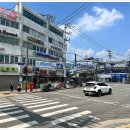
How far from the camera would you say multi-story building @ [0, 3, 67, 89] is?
49.8 m

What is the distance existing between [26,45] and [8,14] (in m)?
7.19

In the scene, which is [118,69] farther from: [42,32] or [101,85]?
[101,85]

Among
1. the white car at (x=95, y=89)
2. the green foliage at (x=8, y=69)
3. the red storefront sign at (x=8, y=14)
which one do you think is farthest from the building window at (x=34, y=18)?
the white car at (x=95, y=89)

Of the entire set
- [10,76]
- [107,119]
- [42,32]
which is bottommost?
[107,119]

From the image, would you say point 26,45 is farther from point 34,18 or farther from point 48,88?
point 48,88

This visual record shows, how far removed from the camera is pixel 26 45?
55.0 m

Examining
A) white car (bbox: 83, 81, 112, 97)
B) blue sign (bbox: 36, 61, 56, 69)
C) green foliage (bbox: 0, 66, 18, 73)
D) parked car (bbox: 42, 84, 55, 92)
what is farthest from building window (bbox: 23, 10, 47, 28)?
white car (bbox: 83, 81, 112, 97)

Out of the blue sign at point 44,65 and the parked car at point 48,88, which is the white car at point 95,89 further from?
the blue sign at point 44,65

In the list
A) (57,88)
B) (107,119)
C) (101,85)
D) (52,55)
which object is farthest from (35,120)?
(52,55)

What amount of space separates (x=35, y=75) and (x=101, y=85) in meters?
22.1

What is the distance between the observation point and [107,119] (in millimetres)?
17453

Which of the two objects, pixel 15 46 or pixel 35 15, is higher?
pixel 35 15

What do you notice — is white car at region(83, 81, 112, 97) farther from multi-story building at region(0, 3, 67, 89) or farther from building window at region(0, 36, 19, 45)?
building window at region(0, 36, 19, 45)

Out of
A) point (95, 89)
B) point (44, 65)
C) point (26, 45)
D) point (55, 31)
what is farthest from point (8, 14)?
point (95, 89)
